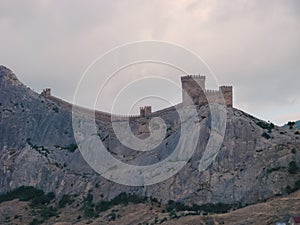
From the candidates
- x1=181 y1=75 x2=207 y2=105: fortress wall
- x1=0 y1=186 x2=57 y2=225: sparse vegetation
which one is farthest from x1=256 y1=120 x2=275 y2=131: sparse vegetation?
x1=0 y1=186 x2=57 y2=225: sparse vegetation

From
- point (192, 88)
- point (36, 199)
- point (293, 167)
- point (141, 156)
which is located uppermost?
point (192, 88)

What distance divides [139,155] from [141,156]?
1049mm

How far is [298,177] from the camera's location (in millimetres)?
101750

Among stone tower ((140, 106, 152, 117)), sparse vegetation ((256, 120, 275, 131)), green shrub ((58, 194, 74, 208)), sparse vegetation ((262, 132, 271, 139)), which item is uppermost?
stone tower ((140, 106, 152, 117))

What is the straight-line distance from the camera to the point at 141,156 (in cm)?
11819

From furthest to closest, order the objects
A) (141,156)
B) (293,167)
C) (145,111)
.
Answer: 1. (145,111)
2. (141,156)
3. (293,167)

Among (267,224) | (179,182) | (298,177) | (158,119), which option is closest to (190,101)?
(158,119)

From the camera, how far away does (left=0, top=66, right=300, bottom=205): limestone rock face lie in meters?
104

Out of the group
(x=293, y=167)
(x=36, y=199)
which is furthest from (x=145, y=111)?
(x=293, y=167)

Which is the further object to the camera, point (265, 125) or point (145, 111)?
point (145, 111)

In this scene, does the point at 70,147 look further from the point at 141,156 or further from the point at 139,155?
the point at 141,156

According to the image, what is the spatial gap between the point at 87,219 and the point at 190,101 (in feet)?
78.3

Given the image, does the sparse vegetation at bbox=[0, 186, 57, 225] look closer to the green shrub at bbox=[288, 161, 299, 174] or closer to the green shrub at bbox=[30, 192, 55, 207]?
the green shrub at bbox=[30, 192, 55, 207]

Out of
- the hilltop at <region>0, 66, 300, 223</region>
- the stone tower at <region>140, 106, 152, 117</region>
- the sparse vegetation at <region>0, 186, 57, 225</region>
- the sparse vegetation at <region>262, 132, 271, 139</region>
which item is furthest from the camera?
the stone tower at <region>140, 106, 152, 117</region>
